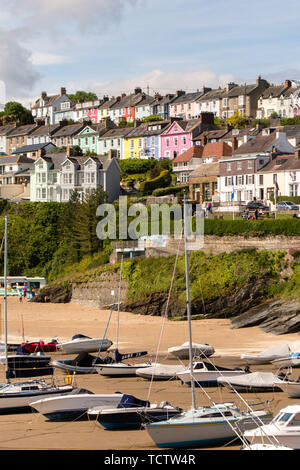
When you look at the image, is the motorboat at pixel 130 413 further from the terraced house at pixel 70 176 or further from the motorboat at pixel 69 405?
the terraced house at pixel 70 176

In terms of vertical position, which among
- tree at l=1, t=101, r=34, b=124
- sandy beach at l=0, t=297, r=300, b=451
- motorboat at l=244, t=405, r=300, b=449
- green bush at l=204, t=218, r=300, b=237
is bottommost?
sandy beach at l=0, t=297, r=300, b=451

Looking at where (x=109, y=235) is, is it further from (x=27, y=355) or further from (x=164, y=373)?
(x=164, y=373)

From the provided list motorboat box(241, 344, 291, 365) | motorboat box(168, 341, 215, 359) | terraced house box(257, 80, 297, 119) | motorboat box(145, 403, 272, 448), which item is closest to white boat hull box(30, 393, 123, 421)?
motorboat box(145, 403, 272, 448)

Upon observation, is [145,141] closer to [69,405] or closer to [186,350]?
[186,350]

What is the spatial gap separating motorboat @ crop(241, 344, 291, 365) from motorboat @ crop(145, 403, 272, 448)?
11348mm

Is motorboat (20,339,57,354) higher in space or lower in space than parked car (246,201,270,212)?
lower

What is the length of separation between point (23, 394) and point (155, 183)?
53578mm

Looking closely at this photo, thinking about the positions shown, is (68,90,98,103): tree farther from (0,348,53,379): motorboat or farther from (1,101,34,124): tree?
(0,348,53,379): motorboat

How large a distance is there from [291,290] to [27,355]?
17190 mm

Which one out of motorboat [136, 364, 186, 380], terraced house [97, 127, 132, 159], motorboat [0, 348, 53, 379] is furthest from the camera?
terraced house [97, 127, 132, 159]

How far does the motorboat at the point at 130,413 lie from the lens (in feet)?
68.1

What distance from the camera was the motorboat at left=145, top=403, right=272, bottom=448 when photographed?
18922 mm

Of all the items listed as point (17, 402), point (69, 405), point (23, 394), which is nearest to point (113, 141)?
point (23, 394)

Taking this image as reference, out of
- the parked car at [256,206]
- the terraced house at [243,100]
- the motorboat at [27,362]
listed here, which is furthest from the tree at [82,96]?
the motorboat at [27,362]
